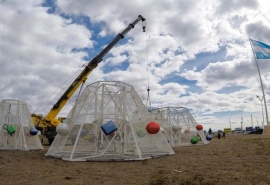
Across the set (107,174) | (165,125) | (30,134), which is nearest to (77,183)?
(107,174)

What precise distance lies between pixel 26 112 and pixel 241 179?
18.9m

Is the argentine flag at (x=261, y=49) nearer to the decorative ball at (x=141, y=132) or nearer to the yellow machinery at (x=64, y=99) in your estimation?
the yellow machinery at (x=64, y=99)

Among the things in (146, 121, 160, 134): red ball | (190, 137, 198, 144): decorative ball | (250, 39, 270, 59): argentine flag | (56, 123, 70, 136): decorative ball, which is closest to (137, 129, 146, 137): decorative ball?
(146, 121, 160, 134): red ball

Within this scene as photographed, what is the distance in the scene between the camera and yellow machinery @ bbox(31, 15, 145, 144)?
88.0 feet

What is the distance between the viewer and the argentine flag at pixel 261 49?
33.0 metres

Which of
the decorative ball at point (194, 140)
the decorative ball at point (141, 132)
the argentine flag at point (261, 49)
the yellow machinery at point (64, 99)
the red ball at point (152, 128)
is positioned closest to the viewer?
the red ball at point (152, 128)

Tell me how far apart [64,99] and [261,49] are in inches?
886

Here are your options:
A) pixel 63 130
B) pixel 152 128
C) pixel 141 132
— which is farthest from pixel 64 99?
pixel 152 128

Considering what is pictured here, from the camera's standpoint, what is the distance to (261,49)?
3362cm

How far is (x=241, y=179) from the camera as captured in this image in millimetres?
8125

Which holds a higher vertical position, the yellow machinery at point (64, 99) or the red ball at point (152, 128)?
the yellow machinery at point (64, 99)

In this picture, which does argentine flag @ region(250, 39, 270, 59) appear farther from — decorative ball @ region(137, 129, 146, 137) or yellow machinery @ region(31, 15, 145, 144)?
decorative ball @ region(137, 129, 146, 137)

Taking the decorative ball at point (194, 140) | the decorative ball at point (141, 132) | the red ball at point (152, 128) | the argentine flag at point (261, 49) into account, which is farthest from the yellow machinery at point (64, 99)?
the argentine flag at point (261, 49)

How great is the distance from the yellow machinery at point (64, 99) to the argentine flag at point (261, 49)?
15635mm
